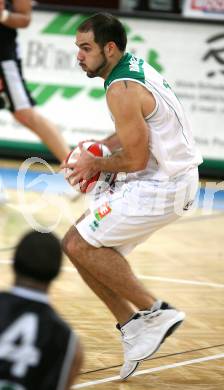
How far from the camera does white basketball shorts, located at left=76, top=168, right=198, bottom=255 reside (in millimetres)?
5426

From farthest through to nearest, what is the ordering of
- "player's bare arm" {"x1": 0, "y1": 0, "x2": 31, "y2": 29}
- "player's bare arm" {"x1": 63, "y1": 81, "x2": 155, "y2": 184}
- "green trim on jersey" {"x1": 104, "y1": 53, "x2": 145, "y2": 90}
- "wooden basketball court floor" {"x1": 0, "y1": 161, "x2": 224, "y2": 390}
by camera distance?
"player's bare arm" {"x1": 0, "y1": 0, "x2": 31, "y2": 29}
"wooden basketball court floor" {"x1": 0, "y1": 161, "x2": 224, "y2": 390}
"green trim on jersey" {"x1": 104, "y1": 53, "x2": 145, "y2": 90}
"player's bare arm" {"x1": 63, "y1": 81, "x2": 155, "y2": 184}

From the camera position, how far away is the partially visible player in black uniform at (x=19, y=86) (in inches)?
361

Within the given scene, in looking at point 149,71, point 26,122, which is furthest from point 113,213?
point 26,122

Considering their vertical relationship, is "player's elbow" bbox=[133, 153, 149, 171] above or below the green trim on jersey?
below

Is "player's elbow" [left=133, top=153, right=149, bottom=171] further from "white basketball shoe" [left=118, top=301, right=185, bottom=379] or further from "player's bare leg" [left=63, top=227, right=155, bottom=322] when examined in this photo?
"white basketball shoe" [left=118, top=301, right=185, bottom=379]

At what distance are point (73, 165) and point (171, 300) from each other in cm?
189

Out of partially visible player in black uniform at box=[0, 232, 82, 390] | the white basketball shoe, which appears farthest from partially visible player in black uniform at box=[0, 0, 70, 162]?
partially visible player in black uniform at box=[0, 232, 82, 390]

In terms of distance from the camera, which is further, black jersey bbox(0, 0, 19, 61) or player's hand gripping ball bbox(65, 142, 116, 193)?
black jersey bbox(0, 0, 19, 61)

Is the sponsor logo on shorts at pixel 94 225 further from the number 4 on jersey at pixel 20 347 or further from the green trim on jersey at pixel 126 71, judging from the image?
the number 4 on jersey at pixel 20 347

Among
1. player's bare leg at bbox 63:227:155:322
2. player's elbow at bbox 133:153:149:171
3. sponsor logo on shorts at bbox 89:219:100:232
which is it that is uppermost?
player's elbow at bbox 133:153:149:171

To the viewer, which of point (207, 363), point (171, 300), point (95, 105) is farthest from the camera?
point (95, 105)

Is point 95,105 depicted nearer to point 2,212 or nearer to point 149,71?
point 2,212

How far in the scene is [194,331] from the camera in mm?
6445

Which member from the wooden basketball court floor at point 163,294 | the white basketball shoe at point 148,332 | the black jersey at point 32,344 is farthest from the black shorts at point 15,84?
the black jersey at point 32,344
